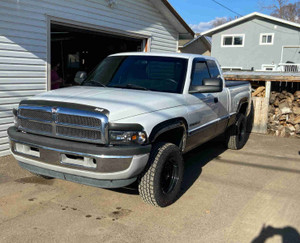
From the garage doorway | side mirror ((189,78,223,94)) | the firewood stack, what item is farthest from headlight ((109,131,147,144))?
the garage doorway

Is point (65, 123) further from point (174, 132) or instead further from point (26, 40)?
point (26, 40)

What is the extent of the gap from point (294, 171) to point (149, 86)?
3.39 metres

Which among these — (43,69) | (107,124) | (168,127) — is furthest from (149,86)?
(43,69)

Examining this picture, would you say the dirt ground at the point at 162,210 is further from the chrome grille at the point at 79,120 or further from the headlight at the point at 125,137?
the chrome grille at the point at 79,120

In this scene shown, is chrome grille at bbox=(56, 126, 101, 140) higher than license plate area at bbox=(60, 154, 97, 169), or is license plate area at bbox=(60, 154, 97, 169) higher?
chrome grille at bbox=(56, 126, 101, 140)

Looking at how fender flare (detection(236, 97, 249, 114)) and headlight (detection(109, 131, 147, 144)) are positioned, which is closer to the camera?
headlight (detection(109, 131, 147, 144))

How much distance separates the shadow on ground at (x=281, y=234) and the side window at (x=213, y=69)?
10.1 feet

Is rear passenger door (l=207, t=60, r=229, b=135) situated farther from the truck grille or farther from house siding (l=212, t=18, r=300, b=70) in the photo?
house siding (l=212, t=18, r=300, b=70)

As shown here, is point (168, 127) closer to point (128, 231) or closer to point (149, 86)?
point (149, 86)

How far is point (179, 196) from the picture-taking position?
14.9ft

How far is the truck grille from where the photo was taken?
3414 millimetres

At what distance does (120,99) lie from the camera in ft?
12.7

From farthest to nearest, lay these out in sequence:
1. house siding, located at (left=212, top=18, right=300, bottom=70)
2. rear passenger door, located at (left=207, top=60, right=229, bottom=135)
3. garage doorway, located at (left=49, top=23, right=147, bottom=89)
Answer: house siding, located at (left=212, top=18, right=300, bottom=70) → garage doorway, located at (left=49, top=23, right=147, bottom=89) → rear passenger door, located at (left=207, top=60, right=229, bottom=135)

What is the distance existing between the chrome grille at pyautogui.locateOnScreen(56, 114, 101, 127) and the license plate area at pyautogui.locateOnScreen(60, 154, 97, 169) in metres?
0.37
